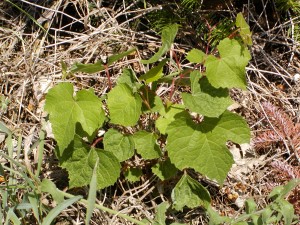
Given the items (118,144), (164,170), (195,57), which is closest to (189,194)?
(164,170)

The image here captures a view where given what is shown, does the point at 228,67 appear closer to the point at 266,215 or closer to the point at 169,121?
the point at 169,121

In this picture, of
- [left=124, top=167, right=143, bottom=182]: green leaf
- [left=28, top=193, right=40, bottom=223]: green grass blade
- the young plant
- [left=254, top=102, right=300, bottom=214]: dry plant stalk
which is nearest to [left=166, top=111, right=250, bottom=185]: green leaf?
the young plant

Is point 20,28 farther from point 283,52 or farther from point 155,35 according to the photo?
point 283,52

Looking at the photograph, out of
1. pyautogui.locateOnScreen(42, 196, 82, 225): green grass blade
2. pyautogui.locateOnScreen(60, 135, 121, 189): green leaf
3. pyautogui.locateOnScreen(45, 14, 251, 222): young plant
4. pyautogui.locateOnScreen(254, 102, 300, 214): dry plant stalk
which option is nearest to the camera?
pyautogui.locateOnScreen(42, 196, 82, 225): green grass blade

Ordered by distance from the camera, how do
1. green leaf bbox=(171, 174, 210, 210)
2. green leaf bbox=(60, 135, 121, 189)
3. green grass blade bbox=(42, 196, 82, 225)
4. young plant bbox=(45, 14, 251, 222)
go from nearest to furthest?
1. green grass blade bbox=(42, 196, 82, 225)
2. young plant bbox=(45, 14, 251, 222)
3. green leaf bbox=(60, 135, 121, 189)
4. green leaf bbox=(171, 174, 210, 210)

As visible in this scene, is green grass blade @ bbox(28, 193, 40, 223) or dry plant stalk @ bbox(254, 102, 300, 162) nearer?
green grass blade @ bbox(28, 193, 40, 223)

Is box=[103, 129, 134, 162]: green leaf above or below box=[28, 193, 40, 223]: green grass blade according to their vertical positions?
above

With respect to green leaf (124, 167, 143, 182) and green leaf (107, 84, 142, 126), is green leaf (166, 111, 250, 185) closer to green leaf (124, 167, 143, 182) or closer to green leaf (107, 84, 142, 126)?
green leaf (107, 84, 142, 126)
